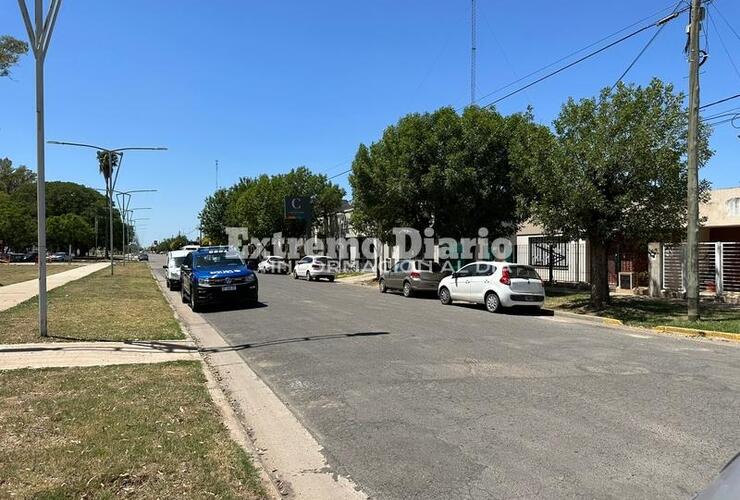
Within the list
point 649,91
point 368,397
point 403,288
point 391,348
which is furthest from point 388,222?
point 368,397

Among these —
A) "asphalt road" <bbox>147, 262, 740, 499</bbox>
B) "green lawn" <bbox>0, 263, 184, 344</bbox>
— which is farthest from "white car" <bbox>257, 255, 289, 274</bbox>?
"asphalt road" <bbox>147, 262, 740, 499</bbox>

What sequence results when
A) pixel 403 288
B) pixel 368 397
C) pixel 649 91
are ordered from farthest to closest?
pixel 403 288, pixel 649 91, pixel 368 397

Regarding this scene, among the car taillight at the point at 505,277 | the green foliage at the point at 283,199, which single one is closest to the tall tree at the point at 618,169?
the car taillight at the point at 505,277

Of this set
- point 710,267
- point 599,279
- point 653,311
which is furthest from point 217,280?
point 710,267

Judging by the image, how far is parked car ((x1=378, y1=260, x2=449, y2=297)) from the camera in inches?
923

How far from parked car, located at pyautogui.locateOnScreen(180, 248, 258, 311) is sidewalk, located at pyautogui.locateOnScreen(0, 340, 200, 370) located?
6.14 m

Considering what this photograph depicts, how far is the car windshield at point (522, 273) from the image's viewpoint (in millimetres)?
17266

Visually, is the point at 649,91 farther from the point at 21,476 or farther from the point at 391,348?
the point at 21,476

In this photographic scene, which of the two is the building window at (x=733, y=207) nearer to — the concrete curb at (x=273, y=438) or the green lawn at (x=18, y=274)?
the concrete curb at (x=273, y=438)

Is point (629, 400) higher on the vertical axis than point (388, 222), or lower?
lower

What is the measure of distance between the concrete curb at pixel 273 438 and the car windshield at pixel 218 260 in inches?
379

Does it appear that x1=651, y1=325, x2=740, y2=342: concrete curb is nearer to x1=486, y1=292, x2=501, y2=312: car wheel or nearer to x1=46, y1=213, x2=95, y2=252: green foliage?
x1=486, y1=292, x2=501, y2=312: car wheel

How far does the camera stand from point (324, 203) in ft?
173

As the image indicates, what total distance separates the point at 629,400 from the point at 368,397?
9.77ft
